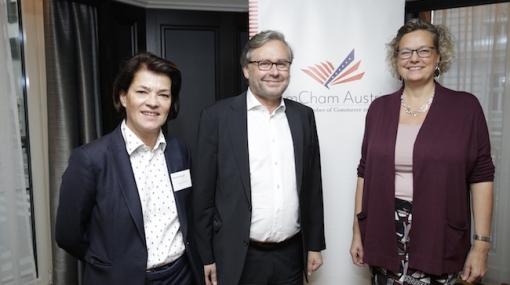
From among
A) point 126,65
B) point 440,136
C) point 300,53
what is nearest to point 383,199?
point 440,136

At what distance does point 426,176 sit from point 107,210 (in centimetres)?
122

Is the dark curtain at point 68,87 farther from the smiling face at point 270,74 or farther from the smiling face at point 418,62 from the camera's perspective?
the smiling face at point 418,62

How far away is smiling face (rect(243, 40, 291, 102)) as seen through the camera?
5.60ft

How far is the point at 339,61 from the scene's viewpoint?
2.33m

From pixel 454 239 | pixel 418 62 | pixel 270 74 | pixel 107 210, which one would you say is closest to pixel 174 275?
pixel 107 210

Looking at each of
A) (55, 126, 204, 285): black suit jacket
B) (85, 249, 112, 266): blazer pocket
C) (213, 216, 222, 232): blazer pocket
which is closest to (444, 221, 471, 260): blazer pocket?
(213, 216, 222, 232): blazer pocket

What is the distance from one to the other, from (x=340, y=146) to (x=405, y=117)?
65 cm

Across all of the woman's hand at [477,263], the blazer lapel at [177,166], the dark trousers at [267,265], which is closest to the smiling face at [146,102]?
the blazer lapel at [177,166]

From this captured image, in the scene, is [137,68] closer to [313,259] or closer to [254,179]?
[254,179]

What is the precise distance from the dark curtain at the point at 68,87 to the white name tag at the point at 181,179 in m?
1.28

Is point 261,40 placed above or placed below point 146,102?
above

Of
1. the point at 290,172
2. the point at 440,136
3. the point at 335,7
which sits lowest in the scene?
the point at 290,172

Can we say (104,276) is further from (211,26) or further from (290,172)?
(211,26)

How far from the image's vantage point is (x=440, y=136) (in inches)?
63.5
